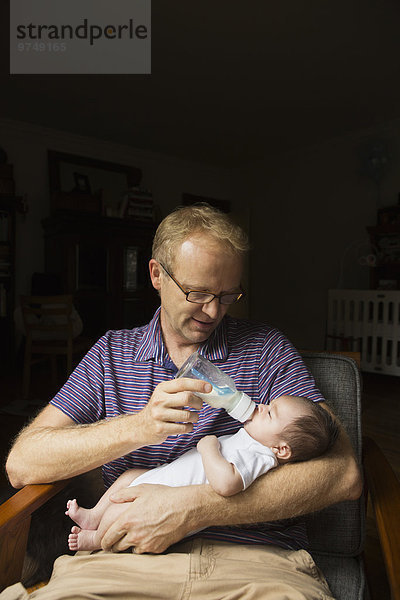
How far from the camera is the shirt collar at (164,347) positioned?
1180 millimetres

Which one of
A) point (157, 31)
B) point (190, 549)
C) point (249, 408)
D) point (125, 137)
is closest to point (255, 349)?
point (249, 408)

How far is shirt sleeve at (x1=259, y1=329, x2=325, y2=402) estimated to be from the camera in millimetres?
1104

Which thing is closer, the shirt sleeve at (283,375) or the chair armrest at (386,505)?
the chair armrest at (386,505)

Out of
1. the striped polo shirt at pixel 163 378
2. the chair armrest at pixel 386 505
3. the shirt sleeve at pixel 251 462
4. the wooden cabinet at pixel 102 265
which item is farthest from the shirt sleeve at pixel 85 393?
the wooden cabinet at pixel 102 265

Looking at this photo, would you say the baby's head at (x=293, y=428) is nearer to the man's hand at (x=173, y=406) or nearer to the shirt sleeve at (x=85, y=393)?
the man's hand at (x=173, y=406)

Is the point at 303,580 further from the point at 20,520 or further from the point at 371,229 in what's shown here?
the point at 371,229

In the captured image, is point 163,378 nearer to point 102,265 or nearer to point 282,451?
point 282,451

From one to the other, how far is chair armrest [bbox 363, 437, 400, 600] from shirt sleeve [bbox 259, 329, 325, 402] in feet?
0.79

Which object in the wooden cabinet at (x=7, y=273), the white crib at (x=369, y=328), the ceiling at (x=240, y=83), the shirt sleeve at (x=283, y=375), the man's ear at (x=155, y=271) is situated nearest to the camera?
the shirt sleeve at (x=283, y=375)

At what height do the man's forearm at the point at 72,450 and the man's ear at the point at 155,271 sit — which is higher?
the man's ear at the point at 155,271

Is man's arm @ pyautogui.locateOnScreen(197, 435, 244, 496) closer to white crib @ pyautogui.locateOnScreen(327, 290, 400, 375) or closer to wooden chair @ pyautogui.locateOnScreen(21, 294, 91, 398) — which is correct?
wooden chair @ pyautogui.locateOnScreen(21, 294, 91, 398)

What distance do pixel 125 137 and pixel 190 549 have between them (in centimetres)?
538

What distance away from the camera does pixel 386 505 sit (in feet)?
3.11

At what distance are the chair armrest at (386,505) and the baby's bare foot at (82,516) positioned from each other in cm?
64
